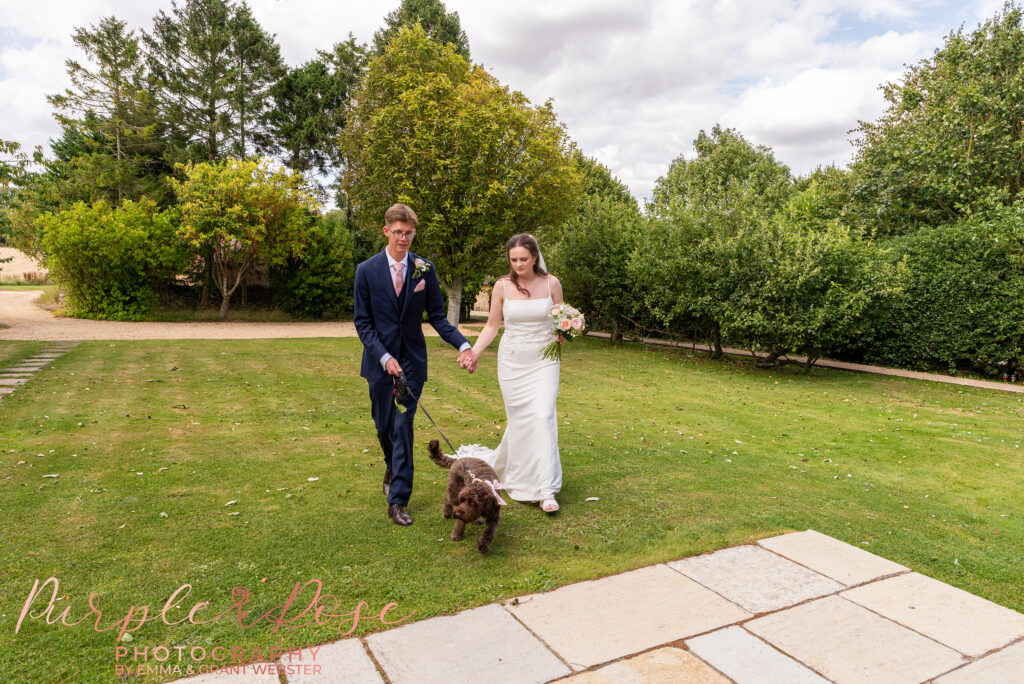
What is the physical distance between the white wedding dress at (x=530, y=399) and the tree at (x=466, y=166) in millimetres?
10479

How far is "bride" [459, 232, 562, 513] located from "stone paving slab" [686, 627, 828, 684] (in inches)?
77.0

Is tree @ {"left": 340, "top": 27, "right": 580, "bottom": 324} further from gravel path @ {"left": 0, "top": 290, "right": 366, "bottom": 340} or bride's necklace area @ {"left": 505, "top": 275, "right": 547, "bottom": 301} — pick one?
bride's necklace area @ {"left": 505, "top": 275, "right": 547, "bottom": 301}

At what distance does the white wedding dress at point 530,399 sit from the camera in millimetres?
4746

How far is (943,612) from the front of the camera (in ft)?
10.2

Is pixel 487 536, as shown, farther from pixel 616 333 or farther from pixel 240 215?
pixel 240 215

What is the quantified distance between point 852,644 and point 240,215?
22.8 m

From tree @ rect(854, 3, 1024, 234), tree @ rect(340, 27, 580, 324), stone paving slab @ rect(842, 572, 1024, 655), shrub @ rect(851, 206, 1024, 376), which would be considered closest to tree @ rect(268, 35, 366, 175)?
tree @ rect(340, 27, 580, 324)

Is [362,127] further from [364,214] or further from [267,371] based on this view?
[267,371]

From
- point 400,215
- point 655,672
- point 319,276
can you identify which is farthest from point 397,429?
point 319,276

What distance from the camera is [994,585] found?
355 cm

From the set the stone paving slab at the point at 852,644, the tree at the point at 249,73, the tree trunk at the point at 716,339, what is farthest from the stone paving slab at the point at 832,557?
the tree at the point at 249,73

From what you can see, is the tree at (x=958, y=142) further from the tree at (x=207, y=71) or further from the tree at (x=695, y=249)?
the tree at (x=207, y=71)

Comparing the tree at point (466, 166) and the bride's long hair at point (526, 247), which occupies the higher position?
the tree at point (466, 166)

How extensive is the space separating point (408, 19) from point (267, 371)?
80.4 feet
